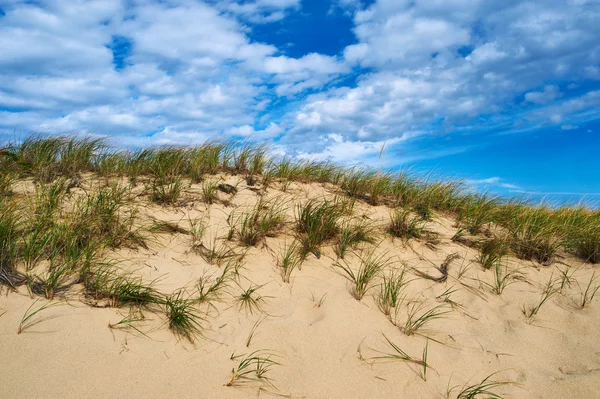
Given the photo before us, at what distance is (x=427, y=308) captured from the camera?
3.97 meters

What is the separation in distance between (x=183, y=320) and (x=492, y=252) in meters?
3.67

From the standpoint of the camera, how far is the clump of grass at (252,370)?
9.41ft

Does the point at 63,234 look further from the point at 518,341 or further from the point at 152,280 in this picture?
the point at 518,341

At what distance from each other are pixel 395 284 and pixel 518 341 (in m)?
1.23

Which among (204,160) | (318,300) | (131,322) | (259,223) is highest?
(204,160)

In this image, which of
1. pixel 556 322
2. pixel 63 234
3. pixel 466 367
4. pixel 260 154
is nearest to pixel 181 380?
pixel 63 234

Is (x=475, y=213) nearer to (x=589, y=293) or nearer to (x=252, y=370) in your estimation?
(x=589, y=293)

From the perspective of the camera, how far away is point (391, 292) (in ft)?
12.9

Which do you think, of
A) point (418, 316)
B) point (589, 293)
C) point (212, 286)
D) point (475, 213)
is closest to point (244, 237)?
point (212, 286)

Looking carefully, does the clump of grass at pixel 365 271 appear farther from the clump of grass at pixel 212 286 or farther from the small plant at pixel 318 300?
the clump of grass at pixel 212 286

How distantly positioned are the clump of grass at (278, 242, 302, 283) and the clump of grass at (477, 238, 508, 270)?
89.6 inches

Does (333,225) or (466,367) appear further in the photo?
(333,225)

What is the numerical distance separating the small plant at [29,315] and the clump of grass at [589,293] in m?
5.16

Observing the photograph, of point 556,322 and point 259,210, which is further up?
point 259,210
